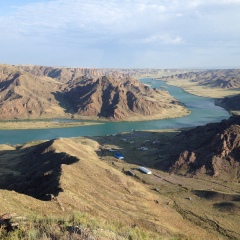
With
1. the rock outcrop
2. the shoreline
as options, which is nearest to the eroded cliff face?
the shoreline

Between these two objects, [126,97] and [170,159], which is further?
[126,97]

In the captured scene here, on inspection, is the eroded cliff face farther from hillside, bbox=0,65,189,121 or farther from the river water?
hillside, bbox=0,65,189,121

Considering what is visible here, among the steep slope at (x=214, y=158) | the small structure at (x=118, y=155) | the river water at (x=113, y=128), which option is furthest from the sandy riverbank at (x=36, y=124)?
the steep slope at (x=214, y=158)

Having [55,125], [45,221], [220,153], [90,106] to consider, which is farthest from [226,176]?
[90,106]

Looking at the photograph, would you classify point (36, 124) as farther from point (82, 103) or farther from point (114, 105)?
point (114, 105)

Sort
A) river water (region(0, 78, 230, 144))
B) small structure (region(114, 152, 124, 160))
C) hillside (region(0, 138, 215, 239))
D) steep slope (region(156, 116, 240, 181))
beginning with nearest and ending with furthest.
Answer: hillside (region(0, 138, 215, 239)) < steep slope (region(156, 116, 240, 181)) < small structure (region(114, 152, 124, 160)) < river water (region(0, 78, 230, 144))

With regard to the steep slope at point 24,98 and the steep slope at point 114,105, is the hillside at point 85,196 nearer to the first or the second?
the steep slope at point 114,105

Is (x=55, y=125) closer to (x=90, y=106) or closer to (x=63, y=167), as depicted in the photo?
(x=90, y=106)
